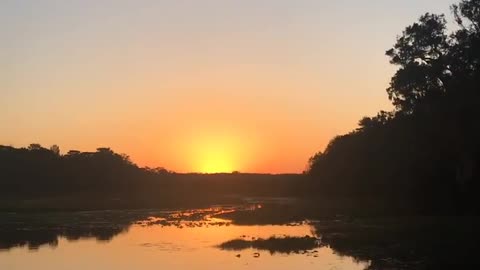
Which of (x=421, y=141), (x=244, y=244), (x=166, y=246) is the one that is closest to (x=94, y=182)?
(x=421, y=141)

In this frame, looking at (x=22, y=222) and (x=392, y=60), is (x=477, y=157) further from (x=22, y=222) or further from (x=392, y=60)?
(x=22, y=222)

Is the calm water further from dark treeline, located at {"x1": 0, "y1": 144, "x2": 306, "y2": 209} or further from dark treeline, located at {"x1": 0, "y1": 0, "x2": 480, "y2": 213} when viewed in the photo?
dark treeline, located at {"x1": 0, "y1": 144, "x2": 306, "y2": 209}

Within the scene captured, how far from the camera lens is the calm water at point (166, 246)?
27750 millimetres

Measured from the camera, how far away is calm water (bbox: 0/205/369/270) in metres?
27.8

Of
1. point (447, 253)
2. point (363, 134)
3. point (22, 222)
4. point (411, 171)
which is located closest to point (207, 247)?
point (447, 253)

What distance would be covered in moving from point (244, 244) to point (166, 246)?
429 cm

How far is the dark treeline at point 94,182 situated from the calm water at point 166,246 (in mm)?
52022

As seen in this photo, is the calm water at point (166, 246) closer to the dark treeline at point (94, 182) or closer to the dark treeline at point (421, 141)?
the dark treeline at point (421, 141)

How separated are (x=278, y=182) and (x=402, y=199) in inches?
3055

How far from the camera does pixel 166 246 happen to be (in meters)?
35.0

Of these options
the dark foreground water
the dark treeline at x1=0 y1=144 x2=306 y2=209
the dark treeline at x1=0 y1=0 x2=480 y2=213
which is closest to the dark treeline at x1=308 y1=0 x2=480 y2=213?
the dark treeline at x1=0 y1=0 x2=480 y2=213

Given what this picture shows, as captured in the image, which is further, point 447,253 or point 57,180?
point 57,180

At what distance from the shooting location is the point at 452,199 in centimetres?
5938

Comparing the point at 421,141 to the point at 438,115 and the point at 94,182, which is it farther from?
the point at 94,182
